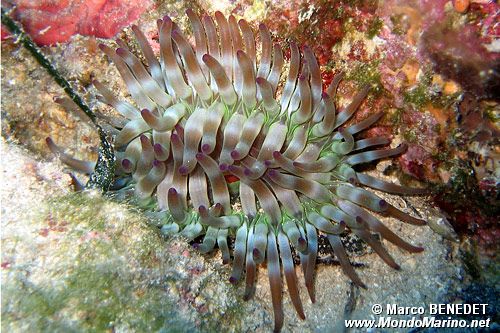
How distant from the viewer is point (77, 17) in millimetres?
3986

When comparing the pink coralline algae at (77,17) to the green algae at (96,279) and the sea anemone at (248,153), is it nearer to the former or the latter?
the sea anemone at (248,153)

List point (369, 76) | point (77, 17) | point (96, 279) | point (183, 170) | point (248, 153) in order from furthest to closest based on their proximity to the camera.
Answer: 1. point (77, 17)
2. point (369, 76)
3. point (248, 153)
4. point (183, 170)
5. point (96, 279)

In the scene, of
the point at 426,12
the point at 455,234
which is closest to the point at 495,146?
the point at 455,234

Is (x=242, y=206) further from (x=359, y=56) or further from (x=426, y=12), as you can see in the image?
(x=426, y=12)

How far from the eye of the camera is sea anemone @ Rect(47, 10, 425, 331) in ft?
11.4

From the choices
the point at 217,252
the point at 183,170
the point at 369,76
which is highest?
the point at 369,76

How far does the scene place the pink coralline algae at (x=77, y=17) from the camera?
385 centimetres

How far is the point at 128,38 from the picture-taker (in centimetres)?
409

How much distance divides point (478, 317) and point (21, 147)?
509 centimetres

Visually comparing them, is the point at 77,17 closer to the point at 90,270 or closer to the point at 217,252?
the point at 90,270

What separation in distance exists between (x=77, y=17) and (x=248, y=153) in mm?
2483

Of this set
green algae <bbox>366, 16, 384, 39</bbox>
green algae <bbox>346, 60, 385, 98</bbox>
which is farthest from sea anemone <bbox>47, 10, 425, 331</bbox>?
green algae <bbox>366, 16, 384, 39</bbox>

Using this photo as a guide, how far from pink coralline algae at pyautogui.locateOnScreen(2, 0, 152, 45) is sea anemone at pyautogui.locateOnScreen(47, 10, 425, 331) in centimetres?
47

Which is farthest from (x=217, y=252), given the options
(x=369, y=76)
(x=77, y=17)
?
(x=77, y=17)
